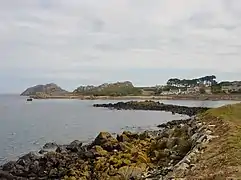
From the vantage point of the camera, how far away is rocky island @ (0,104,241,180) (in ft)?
38.1

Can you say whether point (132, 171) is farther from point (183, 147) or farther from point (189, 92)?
point (189, 92)

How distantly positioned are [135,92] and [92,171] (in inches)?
6229

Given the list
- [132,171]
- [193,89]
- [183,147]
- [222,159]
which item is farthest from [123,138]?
[193,89]

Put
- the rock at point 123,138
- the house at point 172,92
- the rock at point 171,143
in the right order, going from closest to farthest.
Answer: the rock at point 171,143 < the rock at point 123,138 < the house at point 172,92

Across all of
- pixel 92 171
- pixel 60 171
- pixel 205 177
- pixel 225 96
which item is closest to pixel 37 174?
pixel 60 171

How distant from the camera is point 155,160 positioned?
1895cm

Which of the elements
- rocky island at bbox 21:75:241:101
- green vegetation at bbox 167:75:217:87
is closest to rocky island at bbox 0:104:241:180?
rocky island at bbox 21:75:241:101

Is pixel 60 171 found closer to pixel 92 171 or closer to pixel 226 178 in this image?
pixel 92 171

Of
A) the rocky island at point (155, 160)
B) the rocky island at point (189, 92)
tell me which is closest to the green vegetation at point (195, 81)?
the rocky island at point (189, 92)

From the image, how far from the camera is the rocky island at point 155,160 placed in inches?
457

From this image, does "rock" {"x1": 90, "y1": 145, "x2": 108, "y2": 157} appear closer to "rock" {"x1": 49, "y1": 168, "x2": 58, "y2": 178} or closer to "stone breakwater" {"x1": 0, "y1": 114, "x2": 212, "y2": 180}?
"stone breakwater" {"x1": 0, "y1": 114, "x2": 212, "y2": 180}

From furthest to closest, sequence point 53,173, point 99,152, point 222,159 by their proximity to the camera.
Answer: point 99,152 → point 53,173 → point 222,159

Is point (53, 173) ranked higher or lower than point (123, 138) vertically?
lower

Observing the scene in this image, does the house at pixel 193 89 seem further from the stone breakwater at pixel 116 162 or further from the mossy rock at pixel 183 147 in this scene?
the mossy rock at pixel 183 147
